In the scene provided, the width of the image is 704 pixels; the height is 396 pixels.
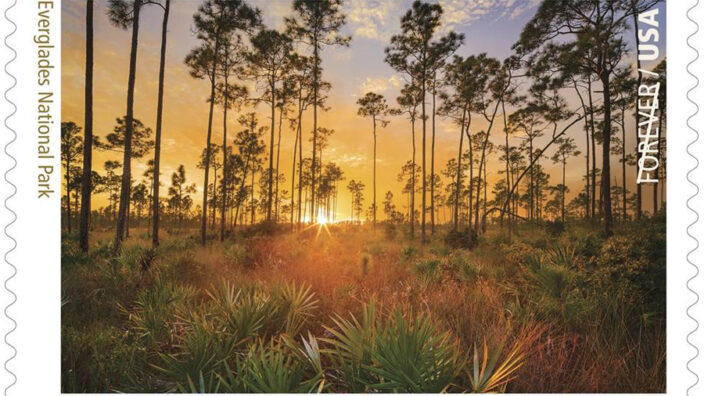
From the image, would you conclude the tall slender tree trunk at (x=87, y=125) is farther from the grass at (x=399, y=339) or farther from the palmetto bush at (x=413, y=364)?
the palmetto bush at (x=413, y=364)

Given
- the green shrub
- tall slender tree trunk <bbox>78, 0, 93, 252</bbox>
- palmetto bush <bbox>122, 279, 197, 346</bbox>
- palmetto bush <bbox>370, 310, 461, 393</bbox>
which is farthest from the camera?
the green shrub

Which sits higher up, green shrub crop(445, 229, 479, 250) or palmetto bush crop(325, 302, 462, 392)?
Answer: palmetto bush crop(325, 302, 462, 392)

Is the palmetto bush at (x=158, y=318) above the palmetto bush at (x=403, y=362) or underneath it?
underneath

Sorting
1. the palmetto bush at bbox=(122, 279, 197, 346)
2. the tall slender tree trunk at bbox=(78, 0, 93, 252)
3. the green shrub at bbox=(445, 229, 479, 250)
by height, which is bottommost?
the green shrub at bbox=(445, 229, 479, 250)

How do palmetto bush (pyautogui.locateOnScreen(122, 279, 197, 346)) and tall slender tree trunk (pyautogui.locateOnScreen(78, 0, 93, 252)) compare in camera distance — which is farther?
tall slender tree trunk (pyautogui.locateOnScreen(78, 0, 93, 252))

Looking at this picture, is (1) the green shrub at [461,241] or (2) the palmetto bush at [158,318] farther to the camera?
(1) the green shrub at [461,241]

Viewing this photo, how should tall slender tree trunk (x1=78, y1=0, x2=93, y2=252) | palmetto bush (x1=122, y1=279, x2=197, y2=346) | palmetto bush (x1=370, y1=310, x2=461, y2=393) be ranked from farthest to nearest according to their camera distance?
tall slender tree trunk (x1=78, y1=0, x2=93, y2=252) → palmetto bush (x1=122, y1=279, x2=197, y2=346) → palmetto bush (x1=370, y1=310, x2=461, y2=393)

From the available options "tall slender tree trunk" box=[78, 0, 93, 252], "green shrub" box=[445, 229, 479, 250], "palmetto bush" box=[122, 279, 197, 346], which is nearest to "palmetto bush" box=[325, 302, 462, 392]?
"palmetto bush" box=[122, 279, 197, 346]

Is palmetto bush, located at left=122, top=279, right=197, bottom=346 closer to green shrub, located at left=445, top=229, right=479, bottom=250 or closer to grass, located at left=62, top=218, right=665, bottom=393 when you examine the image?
grass, located at left=62, top=218, right=665, bottom=393

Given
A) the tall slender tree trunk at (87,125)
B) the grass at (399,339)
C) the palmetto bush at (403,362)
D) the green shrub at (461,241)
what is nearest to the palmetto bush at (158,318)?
the grass at (399,339)

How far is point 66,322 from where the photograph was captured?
126 inches

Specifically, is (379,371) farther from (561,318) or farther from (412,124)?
(412,124)

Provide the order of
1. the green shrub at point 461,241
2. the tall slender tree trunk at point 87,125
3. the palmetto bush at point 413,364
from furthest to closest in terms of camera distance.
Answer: the green shrub at point 461,241 < the tall slender tree trunk at point 87,125 < the palmetto bush at point 413,364
